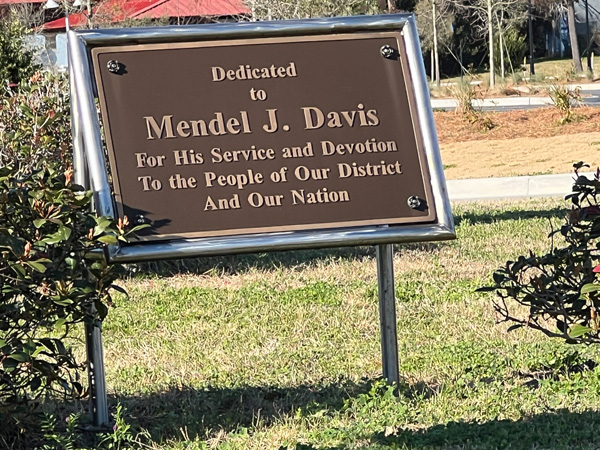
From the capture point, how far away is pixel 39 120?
6836 mm

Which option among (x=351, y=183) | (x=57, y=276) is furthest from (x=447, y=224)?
(x=57, y=276)

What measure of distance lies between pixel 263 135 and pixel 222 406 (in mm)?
1261

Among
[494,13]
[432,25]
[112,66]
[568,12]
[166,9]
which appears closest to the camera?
[112,66]

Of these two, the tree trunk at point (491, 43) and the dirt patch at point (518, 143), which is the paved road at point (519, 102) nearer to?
the tree trunk at point (491, 43)

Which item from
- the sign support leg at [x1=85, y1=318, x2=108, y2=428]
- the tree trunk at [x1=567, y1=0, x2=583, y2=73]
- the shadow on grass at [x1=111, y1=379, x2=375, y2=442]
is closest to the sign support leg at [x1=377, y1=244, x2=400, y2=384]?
the shadow on grass at [x1=111, y1=379, x2=375, y2=442]

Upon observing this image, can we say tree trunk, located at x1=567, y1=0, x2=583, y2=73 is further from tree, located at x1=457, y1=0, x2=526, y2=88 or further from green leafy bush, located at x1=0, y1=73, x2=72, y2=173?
green leafy bush, located at x1=0, y1=73, x2=72, y2=173

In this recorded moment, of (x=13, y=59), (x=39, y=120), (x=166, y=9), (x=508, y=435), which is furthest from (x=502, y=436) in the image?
(x=166, y=9)

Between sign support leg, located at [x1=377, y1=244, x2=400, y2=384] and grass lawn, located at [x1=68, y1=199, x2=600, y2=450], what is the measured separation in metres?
0.11

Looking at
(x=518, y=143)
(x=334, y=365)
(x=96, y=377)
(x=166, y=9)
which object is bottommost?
(x=518, y=143)

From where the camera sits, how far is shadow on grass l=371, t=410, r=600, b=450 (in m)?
4.00

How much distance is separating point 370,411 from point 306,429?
11.6 inches

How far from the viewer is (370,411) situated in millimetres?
4488

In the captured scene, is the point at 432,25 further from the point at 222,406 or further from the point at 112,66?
the point at 112,66

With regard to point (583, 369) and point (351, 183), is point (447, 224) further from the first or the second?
point (583, 369)
